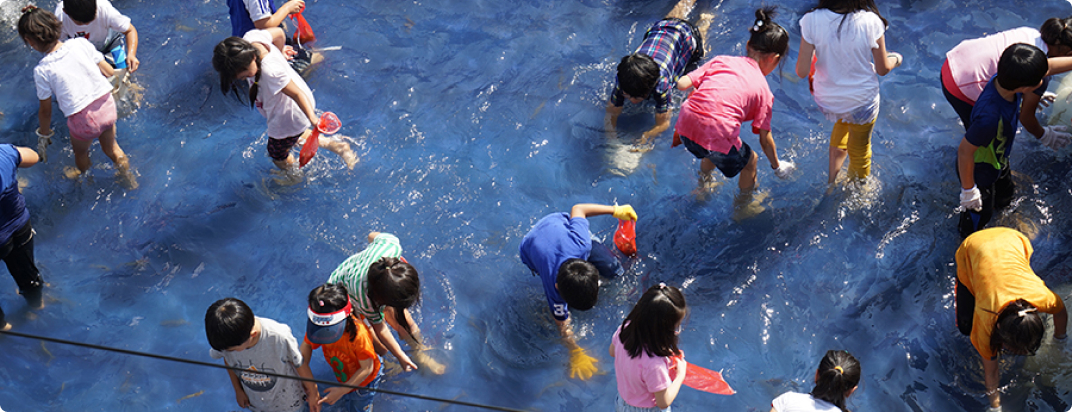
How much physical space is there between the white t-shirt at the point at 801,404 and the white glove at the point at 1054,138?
3.01m

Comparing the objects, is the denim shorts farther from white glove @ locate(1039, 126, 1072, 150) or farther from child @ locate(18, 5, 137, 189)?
child @ locate(18, 5, 137, 189)

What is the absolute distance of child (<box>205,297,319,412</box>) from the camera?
3.64 meters

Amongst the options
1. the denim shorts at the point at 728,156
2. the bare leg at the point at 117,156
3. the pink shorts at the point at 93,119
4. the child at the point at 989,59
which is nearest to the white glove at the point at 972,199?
the child at the point at 989,59

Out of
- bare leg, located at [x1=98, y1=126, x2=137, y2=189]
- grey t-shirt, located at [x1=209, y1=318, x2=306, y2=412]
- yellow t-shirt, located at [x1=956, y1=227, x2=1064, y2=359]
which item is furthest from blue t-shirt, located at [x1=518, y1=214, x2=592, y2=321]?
bare leg, located at [x1=98, y1=126, x2=137, y2=189]

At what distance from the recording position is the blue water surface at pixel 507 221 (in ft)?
15.8

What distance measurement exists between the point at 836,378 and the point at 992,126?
196 cm

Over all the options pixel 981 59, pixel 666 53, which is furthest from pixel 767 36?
pixel 981 59

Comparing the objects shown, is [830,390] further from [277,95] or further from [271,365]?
[277,95]

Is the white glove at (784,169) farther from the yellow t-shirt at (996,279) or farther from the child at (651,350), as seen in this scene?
the child at (651,350)

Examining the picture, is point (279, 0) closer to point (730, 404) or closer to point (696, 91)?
point (696, 91)

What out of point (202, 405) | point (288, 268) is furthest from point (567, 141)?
point (202, 405)

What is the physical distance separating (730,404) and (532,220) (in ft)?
6.42

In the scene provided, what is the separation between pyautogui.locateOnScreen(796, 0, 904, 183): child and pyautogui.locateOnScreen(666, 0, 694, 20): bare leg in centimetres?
223

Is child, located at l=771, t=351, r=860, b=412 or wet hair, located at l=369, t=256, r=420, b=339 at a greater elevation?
wet hair, located at l=369, t=256, r=420, b=339
